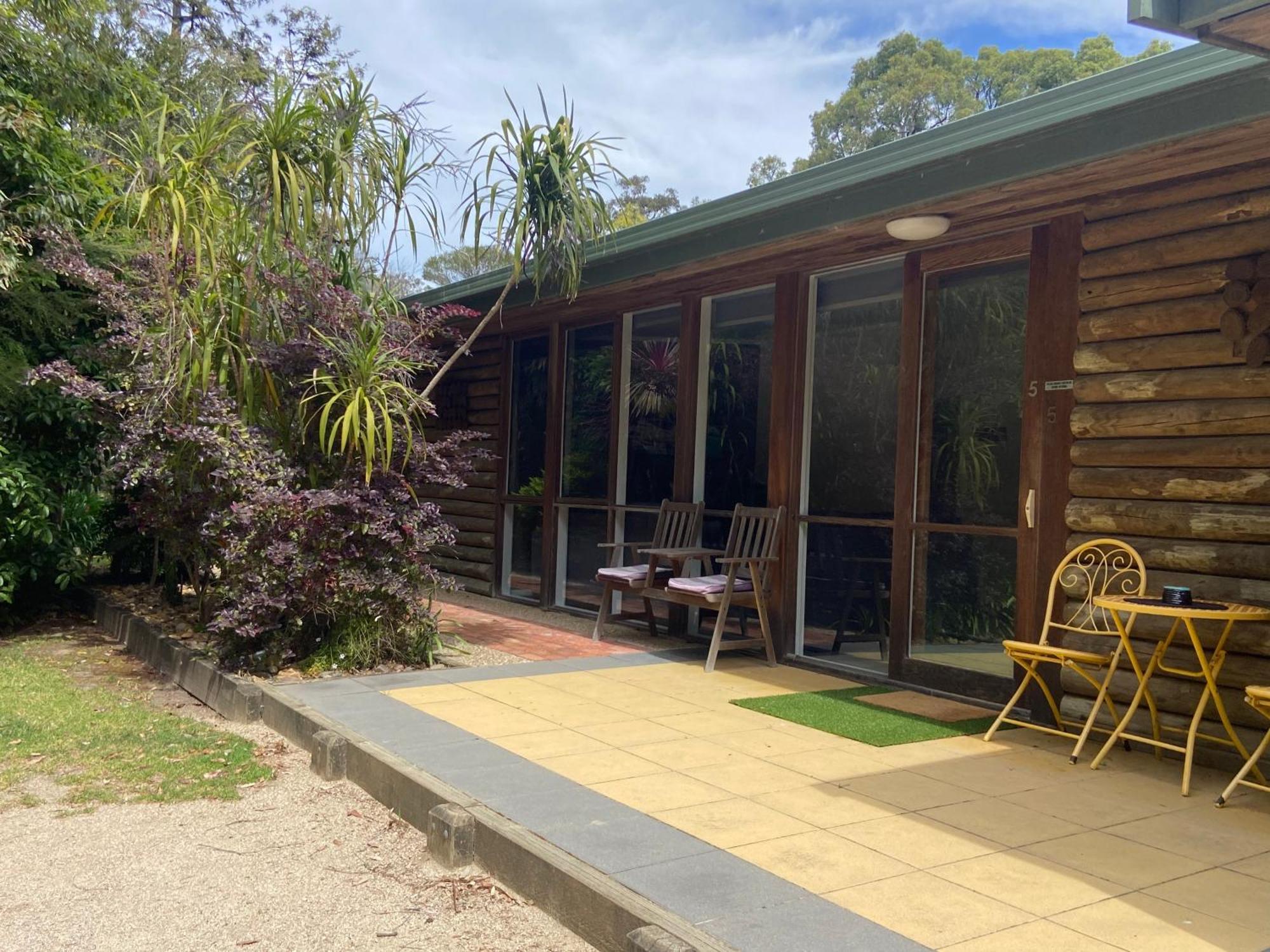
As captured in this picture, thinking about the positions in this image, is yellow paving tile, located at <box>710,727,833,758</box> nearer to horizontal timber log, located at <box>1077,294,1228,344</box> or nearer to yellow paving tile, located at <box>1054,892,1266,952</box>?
yellow paving tile, located at <box>1054,892,1266,952</box>

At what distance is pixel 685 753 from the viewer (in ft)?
13.3

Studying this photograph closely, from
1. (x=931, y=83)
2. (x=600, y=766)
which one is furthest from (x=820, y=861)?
(x=931, y=83)

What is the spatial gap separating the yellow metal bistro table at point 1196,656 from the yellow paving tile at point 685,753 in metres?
1.39

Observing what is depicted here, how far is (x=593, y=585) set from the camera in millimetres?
8211

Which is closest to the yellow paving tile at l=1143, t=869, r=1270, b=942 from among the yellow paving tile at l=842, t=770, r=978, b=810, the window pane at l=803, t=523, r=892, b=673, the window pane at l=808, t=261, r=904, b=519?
the yellow paving tile at l=842, t=770, r=978, b=810

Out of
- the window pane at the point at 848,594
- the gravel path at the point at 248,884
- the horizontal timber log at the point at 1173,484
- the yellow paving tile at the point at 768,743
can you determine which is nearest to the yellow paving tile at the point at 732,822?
the gravel path at the point at 248,884

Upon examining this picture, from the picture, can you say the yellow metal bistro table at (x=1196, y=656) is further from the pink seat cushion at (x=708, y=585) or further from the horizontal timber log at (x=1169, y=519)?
the pink seat cushion at (x=708, y=585)

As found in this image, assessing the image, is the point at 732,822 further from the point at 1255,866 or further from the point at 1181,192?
the point at 1181,192

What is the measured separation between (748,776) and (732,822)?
0.54 meters

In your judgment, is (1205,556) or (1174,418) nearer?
(1205,556)

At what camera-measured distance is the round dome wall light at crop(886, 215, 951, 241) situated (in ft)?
16.0

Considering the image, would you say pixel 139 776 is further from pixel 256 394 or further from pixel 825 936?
pixel 825 936

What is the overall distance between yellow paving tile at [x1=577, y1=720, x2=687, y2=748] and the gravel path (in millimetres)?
982

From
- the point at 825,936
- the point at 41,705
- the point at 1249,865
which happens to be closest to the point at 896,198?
the point at 1249,865
